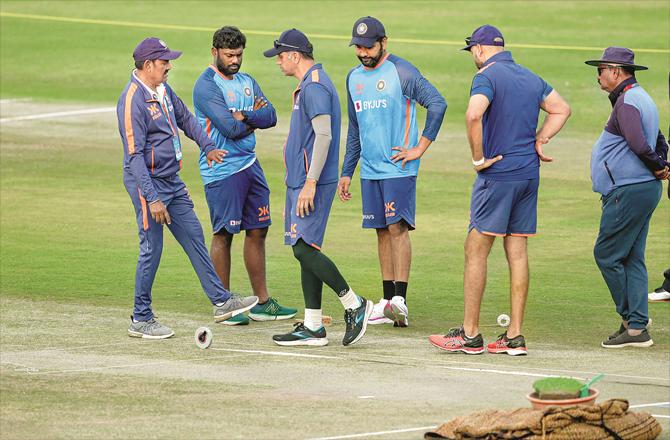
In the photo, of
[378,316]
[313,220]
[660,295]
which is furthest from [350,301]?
[660,295]

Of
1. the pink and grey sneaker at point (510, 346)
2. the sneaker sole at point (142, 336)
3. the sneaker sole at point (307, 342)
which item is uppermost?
the pink and grey sneaker at point (510, 346)

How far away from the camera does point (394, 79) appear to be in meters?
12.0

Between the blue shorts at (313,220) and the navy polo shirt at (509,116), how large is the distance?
4.03 feet

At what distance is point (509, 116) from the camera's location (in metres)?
10.8

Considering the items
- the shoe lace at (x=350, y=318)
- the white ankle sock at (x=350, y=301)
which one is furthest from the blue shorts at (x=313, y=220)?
the shoe lace at (x=350, y=318)

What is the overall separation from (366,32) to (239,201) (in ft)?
6.25

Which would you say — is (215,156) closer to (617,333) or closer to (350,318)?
(350,318)

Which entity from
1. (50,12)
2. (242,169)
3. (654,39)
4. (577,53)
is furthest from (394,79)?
(50,12)

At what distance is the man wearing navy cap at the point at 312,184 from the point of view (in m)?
11.1

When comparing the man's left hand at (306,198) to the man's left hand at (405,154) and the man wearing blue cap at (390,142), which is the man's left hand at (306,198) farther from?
the man's left hand at (405,154)

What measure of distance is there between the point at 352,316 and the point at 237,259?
4218 mm

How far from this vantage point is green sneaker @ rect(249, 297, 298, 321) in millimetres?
12414

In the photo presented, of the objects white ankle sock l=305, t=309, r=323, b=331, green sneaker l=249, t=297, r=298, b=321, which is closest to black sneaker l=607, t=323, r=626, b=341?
white ankle sock l=305, t=309, r=323, b=331

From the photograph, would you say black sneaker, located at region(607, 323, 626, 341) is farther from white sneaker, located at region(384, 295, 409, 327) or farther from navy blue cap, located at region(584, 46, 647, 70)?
navy blue cap, located at region(584, 46, 647, 70)
